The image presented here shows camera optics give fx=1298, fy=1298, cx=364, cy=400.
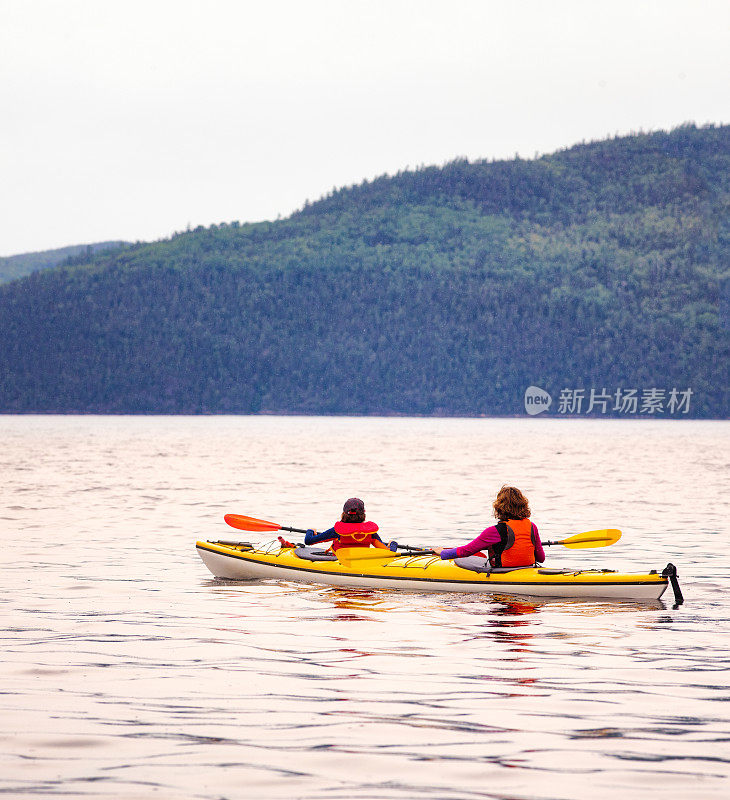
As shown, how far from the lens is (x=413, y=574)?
525 inches

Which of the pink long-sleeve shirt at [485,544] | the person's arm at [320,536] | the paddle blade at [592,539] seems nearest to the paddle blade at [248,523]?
the person's arm at [320,536]

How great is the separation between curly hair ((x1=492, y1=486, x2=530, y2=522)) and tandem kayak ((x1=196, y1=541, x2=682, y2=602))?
0.55 meters

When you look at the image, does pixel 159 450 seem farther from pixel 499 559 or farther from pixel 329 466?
pixel 499 559

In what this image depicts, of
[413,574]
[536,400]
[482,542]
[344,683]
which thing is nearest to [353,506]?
[413,574]

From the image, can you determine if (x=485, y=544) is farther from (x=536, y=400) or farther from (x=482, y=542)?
(x=536, y=400)

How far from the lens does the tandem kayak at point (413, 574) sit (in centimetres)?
1261

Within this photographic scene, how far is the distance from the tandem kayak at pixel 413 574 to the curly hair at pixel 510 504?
553 millimetres

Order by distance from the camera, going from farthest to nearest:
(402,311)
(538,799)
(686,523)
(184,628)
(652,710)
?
(402,311) < (686,523) < (184,628) < (652,710) < (538,799)

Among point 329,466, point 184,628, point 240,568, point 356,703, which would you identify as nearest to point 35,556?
point 240,568

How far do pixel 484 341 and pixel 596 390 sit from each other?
59.3 feet

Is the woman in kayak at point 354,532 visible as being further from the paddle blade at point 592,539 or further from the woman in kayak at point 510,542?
the paddle blade at point 592,539

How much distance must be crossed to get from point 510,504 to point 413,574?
1320mm

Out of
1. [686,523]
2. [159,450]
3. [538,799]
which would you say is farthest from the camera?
[159,450]

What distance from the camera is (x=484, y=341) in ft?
618
